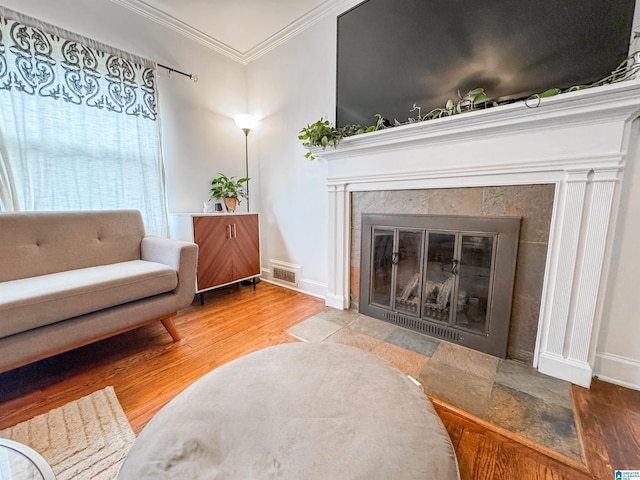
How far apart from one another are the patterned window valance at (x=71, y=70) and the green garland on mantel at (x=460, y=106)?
1526 millimetres

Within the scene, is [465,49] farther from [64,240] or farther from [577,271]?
[64,240]

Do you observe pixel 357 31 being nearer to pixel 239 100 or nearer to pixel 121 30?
pixel 239 100

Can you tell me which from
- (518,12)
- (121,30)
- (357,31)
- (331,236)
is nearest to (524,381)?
(331,236)

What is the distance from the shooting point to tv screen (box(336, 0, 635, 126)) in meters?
1.24

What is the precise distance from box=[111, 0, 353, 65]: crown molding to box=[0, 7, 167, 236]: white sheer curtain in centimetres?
44

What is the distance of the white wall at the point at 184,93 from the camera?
199 centimetres

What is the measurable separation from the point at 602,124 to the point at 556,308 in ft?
2.99

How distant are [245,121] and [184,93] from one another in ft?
1.99

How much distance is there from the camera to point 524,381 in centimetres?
132

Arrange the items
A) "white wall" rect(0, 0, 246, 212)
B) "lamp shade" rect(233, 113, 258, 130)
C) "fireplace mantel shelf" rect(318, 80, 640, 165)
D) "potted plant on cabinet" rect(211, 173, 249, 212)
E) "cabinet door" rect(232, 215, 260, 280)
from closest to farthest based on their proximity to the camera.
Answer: "fireplace mantel shelf" rect(318, 80, 640, 165)
"white wall" rect(0, 0, 246, 212)
"cabinet door" rect(232, 215, 260, 280)
"potted plant on cabinet" rect(211, 173, 249, 212)
"lamp shade" rect(233, 113, 258, 130)

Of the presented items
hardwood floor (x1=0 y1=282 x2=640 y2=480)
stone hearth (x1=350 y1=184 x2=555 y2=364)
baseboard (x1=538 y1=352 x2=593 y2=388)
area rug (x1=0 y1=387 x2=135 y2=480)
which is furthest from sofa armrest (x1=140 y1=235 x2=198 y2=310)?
baseboard (x1=538 y1=352 x2=593 y2=388)

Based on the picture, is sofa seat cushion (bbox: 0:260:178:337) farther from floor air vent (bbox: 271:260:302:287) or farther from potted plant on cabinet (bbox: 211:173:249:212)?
floor air vent (bbox: 271:260:302:287)

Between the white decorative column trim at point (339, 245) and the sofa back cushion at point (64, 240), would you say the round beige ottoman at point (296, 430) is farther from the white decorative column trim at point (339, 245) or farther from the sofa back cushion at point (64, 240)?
the sofa back cushion at point (64, 240)

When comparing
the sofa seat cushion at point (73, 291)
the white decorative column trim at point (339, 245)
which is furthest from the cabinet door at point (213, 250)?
the white decorative column trim at point (339, 245)
